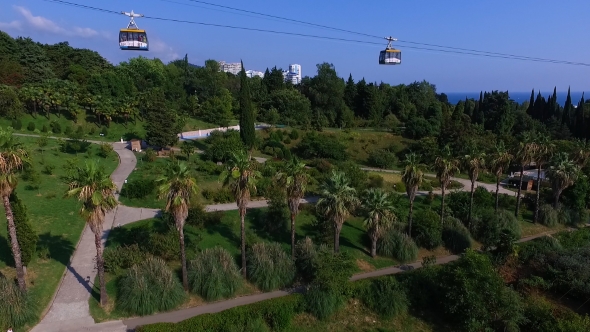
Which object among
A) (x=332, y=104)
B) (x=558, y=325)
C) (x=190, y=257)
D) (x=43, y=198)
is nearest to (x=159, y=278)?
(x=190, y=257)

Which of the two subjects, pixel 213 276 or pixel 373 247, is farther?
pixel 373 247

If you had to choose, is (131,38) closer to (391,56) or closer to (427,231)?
(391,56)

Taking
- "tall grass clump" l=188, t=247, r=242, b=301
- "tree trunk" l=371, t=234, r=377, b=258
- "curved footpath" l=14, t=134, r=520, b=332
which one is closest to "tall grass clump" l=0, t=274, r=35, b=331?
"curved footpath" l=14, t=134, r=520, b=332

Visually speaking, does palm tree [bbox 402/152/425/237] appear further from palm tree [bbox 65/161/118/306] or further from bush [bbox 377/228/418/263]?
palm tree [bbox 65/161/118/306]

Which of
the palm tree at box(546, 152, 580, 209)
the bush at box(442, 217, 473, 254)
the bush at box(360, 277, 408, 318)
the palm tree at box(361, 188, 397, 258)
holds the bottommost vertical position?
the bush at box(360, 277, 408, 318)

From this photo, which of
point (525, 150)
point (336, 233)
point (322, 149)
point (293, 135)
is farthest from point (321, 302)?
point (293, 135)
